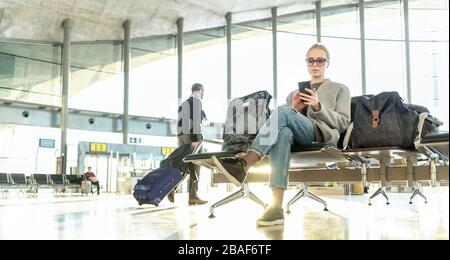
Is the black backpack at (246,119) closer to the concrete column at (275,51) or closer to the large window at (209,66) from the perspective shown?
the concrete column at (275,51)

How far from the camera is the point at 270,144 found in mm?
2418

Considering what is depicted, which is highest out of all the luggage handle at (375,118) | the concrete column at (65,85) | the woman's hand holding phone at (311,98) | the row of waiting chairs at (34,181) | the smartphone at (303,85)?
the concrete column at (65,85)

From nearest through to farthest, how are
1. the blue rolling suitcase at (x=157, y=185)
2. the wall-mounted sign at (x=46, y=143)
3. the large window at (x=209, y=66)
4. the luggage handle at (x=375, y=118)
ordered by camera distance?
the luggage handle at (x=375, y=118) < the blue rolling suitcase at (x=157, y=185) < the large window at (x=209, y=66) < the wall-mounted sign at (x=46, y=143)

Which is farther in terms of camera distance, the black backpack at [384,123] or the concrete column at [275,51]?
the concrete column at [275,51]

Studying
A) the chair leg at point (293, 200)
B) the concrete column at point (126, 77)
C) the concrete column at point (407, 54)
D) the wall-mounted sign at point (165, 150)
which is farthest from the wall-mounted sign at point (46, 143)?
the chair leg at point (293, 200)

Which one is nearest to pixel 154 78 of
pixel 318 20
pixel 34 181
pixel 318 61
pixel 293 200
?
pixel 34 181

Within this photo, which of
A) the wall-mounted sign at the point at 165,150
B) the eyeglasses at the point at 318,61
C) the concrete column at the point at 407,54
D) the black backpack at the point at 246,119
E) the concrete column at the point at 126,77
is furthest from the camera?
the wall-mounted sign at the point at 165,150

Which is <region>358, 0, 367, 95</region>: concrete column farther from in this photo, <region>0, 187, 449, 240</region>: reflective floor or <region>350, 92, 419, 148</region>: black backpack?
<region>350, 92, 419, 148</region>: black backpack

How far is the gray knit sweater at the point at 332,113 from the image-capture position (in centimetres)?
256

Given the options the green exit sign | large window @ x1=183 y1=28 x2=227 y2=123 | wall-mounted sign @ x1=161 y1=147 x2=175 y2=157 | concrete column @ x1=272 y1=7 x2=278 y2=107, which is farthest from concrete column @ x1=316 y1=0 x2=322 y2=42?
the green exit sign

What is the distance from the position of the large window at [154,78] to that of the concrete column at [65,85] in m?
2.14

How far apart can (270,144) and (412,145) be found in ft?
2.76
